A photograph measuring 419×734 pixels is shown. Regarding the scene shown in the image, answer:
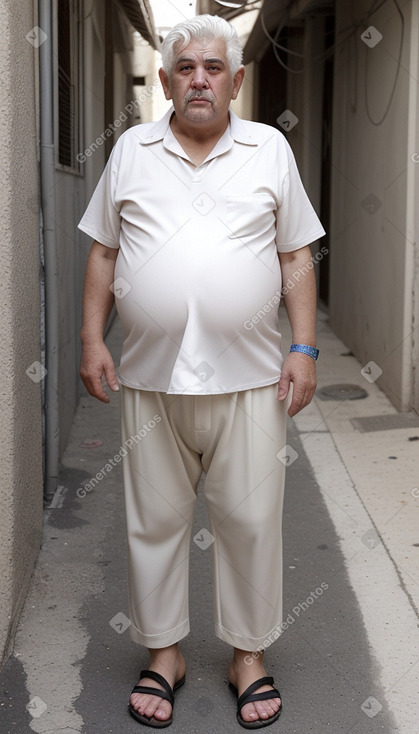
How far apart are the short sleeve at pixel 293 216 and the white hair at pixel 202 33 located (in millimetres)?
297

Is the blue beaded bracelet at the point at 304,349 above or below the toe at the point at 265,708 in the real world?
above

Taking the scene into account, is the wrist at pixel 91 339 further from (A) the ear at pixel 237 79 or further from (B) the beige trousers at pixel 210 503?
(A) the ear at pixel 237 79

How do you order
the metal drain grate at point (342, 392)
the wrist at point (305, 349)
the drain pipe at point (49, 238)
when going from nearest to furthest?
the wrist at point (305, 349) < the drain pipe at point (49, 238) < the metal drain grate at point (342, 392)

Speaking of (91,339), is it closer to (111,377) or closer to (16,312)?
(111,377)

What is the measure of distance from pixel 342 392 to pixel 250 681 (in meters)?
4.35

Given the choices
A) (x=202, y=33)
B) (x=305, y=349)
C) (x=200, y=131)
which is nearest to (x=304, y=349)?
(x=305, y=349)

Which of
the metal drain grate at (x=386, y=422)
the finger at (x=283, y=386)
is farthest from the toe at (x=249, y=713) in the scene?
the metal drain grate at (x=386, y=422)

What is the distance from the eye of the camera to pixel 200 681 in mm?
3043

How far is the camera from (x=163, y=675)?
2.93m

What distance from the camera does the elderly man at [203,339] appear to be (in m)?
2.60

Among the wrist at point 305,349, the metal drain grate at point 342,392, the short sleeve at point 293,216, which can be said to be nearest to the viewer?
the short sleeve at point 293,216

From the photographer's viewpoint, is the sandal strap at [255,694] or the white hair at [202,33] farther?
the sandal strap at [255,694]

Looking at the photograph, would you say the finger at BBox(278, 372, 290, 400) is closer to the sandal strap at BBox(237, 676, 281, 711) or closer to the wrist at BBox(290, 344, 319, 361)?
the wrist at BBox(290, 344, 319, 361)

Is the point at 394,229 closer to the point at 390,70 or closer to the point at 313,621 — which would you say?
the point at 390,70
